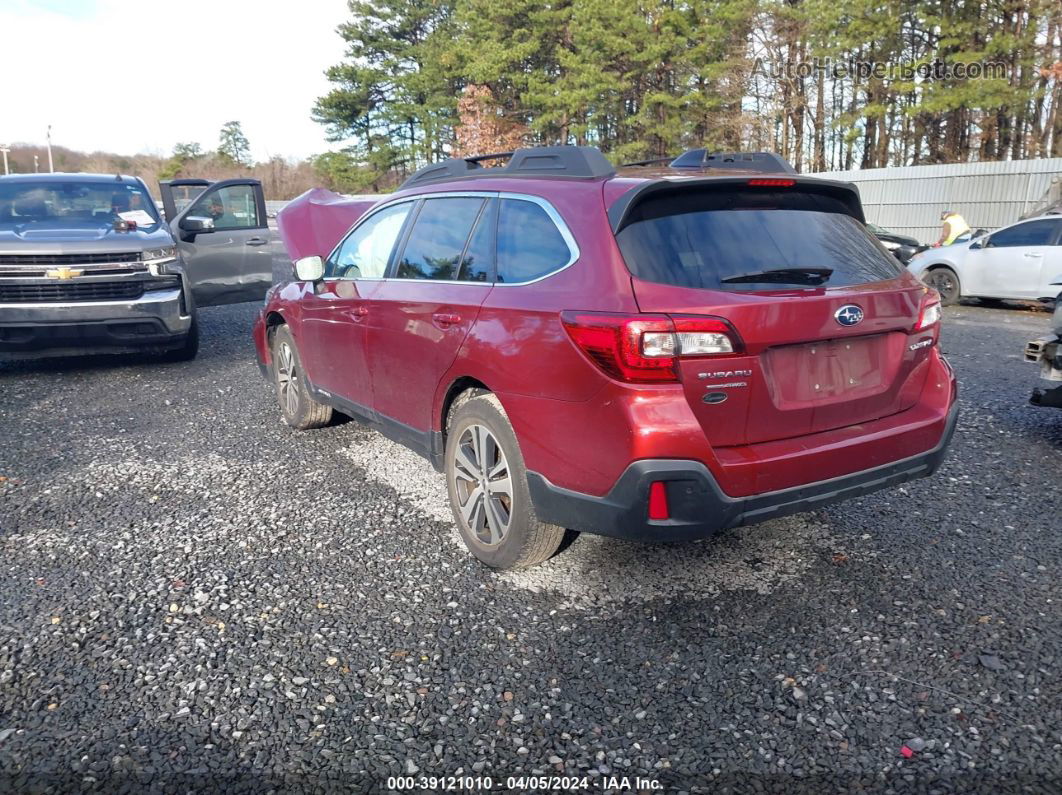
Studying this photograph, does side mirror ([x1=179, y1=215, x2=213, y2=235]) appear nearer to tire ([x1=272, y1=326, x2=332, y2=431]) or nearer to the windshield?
the windshield

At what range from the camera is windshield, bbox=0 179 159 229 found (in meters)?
8.19

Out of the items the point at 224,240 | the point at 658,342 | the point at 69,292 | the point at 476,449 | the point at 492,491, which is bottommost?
the point at 492,491

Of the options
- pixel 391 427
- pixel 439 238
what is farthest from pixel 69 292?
pixel 439 238

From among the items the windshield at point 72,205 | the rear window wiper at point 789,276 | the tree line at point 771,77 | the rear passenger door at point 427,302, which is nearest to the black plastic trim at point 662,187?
the rear window wiper at point 789,276

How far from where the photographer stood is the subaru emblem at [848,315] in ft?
10.3

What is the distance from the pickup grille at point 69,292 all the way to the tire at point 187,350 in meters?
0.85

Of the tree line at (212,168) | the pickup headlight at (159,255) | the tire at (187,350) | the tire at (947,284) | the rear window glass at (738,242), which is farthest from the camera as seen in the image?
the tree line at (212,168)

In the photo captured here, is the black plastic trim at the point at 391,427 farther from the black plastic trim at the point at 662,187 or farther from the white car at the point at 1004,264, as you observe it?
the white car at the point at 1004,264

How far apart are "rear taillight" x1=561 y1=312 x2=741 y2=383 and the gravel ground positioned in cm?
105

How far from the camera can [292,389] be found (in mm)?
5898

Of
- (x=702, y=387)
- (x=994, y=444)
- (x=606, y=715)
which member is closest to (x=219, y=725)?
(x=606, y=715)

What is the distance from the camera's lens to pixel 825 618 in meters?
3.24

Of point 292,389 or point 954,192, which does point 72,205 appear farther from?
point 954,192

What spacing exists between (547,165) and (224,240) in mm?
6787
